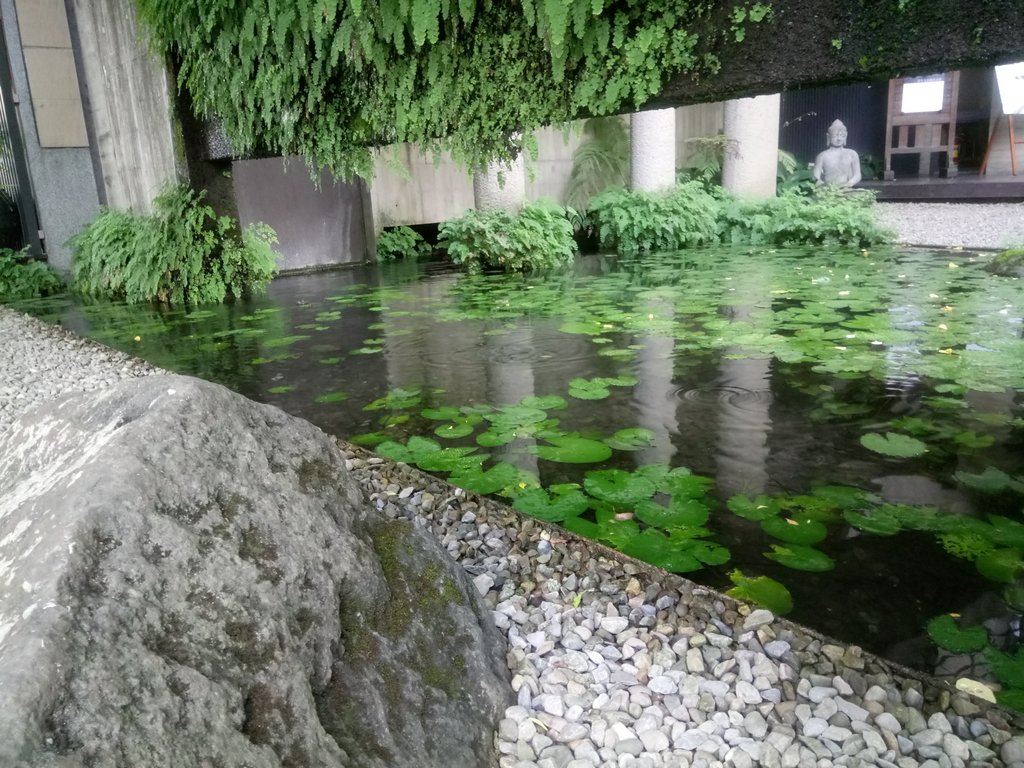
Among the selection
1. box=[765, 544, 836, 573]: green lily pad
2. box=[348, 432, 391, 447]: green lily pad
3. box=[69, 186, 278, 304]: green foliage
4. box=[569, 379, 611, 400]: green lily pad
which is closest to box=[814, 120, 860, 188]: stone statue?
box=[69, 186, 278, 304]: green foliage

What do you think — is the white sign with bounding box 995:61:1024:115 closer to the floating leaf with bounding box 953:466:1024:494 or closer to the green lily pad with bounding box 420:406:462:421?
the floating leaf with bounding box 953:466:1024:494

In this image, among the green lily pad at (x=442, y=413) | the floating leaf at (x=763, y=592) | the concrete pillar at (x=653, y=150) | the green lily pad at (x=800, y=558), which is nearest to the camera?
the floating leaf at (x=763, y=592)

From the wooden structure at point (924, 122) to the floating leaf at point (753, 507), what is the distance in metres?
14.1

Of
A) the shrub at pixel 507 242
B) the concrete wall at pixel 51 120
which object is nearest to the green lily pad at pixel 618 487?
the shrub at pixel 507 242

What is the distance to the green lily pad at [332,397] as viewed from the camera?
12.9ft

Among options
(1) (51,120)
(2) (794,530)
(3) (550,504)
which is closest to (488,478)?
(3) (550,504)

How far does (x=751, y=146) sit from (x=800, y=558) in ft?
35.0

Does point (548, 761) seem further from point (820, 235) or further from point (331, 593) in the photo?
point (820, 235)

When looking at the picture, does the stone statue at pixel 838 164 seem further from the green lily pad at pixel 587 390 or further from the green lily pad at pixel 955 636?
the green lily pad at pixel 955 636

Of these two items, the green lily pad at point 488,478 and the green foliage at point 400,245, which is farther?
the green foliage at point 400,245

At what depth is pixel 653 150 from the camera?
10922 mm

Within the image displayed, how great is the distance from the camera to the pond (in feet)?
6.98

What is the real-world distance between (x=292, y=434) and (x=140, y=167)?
692cm

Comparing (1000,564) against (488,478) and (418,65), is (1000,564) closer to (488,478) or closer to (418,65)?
(488,478)
